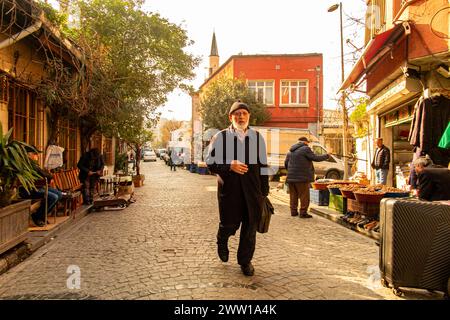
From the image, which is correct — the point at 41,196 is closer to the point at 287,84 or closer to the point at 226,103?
the point at 226,103

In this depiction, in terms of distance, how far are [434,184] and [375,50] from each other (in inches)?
215

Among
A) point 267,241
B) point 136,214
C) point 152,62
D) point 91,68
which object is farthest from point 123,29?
point 267,241

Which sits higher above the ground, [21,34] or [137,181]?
[21,34]

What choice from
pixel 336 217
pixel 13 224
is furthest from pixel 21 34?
pixel 336 217

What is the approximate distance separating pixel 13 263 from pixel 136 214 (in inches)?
167

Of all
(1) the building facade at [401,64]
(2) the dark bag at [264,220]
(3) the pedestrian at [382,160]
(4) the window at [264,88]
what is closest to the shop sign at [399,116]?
(1) the building facade at [401,64]

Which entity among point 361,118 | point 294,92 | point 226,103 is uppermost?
point 294,92

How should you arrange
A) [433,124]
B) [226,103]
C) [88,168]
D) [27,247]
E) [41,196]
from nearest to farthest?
[27,247]
[433,124]
[41,196]
[88,168]
[226,103]

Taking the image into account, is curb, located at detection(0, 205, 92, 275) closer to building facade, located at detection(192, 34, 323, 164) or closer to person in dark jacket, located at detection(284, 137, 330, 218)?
person in dark jacket, located at detection(284, 137, 330, 218)

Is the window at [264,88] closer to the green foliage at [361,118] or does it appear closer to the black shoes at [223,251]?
the green foliage at [361,118]

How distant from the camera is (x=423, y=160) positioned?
6258 mm

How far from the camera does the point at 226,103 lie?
25.8m

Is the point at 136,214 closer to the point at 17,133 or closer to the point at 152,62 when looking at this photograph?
the point at 17,133

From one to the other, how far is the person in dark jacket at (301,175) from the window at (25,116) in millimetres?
6389
